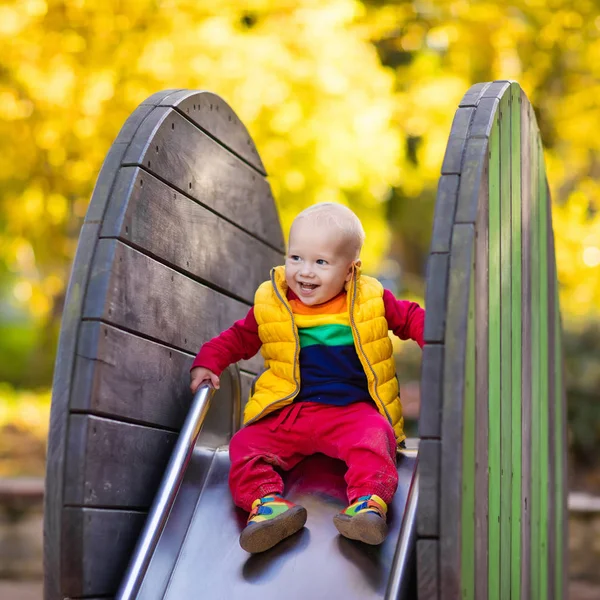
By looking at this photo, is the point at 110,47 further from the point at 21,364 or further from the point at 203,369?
the point at 21,364

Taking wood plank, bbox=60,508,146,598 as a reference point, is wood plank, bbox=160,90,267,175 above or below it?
A: above

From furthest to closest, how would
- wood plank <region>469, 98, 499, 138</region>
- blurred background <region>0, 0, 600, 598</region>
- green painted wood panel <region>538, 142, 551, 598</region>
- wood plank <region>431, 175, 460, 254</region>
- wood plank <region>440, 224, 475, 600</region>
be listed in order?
blurred background <region>0, 0, 600, 598</region>
green painted wood panel <region>538, 142, 551, 598</region>
wood plank <region>469, 98, 499, 138</region>
wood plank <region>431, 175, 460, 254</region>
wood plank <region>440, 224, 475, 600</region>

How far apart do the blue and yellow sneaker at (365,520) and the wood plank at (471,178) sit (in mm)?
864

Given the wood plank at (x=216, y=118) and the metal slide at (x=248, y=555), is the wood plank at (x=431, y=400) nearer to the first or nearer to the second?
the metal slide at (x=248, y=555)

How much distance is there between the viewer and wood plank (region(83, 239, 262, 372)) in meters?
2.74

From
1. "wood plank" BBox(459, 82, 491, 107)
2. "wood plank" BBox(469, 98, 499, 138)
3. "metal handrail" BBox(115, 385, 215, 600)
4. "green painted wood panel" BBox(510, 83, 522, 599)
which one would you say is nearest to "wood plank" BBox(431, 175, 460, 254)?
"wood plank" BBox(469, 98, 499, 138)

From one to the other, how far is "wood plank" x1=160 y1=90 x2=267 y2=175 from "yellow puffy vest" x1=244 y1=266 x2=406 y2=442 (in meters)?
0.62

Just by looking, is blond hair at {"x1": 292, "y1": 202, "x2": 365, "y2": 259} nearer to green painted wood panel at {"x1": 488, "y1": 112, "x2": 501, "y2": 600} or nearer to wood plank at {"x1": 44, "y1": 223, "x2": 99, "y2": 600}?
green painted wood panel at {"x1": 488, "y1": 112, "x2": 501, "y2": 600}

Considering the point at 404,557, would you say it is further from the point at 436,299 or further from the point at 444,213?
the point at 444,213

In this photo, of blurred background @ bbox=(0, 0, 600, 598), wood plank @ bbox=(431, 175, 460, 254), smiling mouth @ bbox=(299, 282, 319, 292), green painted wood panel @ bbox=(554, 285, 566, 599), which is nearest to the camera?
wood plank @ bbox=(431, 175, 460, 254)

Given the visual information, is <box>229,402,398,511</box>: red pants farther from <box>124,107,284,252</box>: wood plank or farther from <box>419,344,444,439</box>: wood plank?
<box>124,107,284,252</box>: wood plank

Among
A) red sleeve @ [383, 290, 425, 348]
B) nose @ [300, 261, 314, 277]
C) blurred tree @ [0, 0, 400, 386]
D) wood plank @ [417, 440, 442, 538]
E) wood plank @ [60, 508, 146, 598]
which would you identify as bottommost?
wood plank @ [60, 508, 146, 598]

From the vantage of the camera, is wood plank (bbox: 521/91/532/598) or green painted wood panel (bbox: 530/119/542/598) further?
green painted wood panel (bbox: 530/119/542/598)

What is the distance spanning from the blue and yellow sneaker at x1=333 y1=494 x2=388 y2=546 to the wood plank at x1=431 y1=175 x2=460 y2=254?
2.62ft
